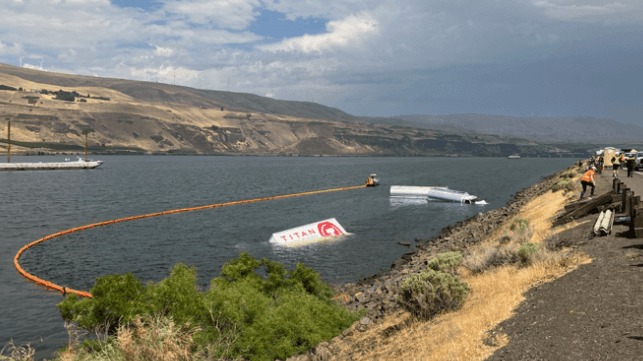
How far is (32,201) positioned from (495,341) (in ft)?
252

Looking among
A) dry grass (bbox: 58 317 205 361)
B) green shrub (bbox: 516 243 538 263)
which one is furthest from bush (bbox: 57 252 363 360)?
green shrub (bbox: 516 243 538 263)

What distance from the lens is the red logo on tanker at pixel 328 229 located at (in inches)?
1626

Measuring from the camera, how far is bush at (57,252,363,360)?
1070cm

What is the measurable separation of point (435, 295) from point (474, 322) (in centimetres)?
207

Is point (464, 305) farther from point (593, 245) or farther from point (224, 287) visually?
point (224, 287)

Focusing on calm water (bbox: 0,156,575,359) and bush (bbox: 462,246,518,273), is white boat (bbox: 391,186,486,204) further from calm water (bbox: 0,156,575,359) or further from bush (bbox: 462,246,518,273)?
bush (bbox: 462,246,518,273)

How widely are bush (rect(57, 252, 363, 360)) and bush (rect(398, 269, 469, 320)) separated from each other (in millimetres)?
2920

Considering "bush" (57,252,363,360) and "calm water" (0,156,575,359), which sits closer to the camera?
"bush" (57,252,363,360)

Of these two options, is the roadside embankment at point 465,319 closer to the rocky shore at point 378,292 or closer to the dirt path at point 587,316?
the rocky shore at point 378,292

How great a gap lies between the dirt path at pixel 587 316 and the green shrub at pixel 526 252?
6.35 feet

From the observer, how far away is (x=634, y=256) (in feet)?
42.1

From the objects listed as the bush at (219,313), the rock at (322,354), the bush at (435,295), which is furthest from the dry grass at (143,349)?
the bush at (435,295)

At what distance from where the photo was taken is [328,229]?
137ft

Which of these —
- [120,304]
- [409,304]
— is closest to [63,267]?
[120,304]
